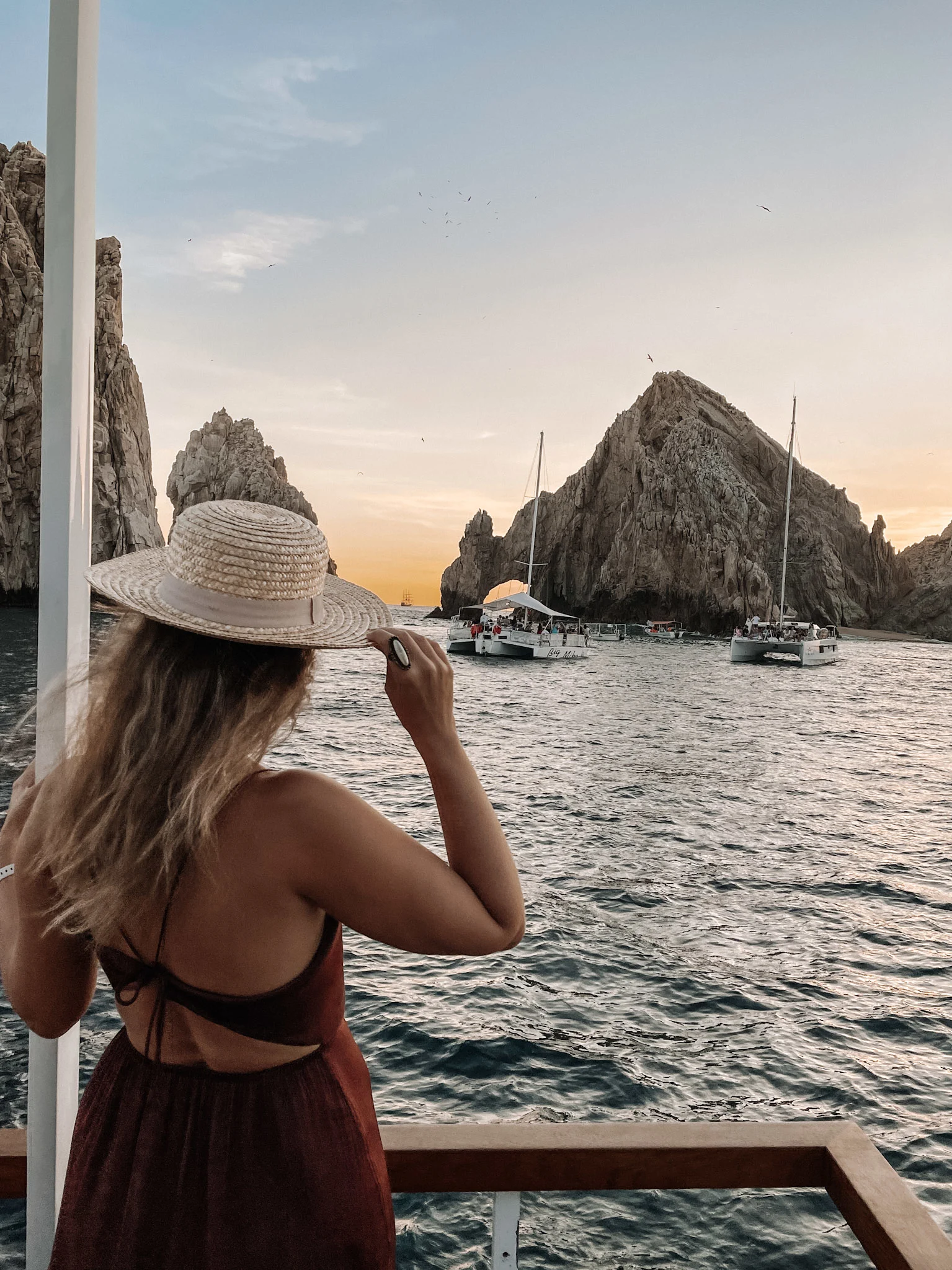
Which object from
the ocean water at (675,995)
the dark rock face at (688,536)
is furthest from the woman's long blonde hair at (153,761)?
the dark rock face at (688,536)

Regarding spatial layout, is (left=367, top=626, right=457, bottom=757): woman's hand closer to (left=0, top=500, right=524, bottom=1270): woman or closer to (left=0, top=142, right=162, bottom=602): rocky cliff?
(left=0, top=500, right=524, bottom=1270): woman

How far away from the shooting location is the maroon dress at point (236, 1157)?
908mm

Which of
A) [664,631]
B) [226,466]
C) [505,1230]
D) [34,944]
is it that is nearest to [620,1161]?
[505,1230]

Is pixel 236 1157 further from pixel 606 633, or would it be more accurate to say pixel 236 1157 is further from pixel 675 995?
pixel 606 633

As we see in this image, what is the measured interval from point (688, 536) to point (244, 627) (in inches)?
3879

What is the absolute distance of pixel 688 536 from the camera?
96000mm

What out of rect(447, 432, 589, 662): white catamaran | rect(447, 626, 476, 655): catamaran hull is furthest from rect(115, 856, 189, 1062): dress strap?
rect(447, 626, 476, 655): catamaran hull

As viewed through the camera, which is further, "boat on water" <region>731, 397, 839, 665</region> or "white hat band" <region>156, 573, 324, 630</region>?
"boat on water" <region>731, 397, 839, 665</region>

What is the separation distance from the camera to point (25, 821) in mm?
924

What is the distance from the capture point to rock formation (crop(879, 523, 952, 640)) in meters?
105

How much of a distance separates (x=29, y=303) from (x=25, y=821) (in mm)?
68120

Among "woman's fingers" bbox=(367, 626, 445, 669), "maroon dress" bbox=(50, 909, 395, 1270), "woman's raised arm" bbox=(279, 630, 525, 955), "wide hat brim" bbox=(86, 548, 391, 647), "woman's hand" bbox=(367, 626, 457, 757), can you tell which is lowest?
"maroon dress" bbox=(50, 909, 395, 1270)

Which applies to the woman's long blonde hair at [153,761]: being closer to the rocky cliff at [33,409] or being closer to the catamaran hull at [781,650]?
the rocky cliff at [33,409]

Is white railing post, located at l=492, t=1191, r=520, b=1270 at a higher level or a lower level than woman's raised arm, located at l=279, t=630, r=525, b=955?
lower
